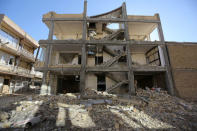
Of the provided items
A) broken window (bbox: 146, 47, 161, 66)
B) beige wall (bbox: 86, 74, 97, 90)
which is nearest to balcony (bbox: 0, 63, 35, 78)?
beige wall (bbox: 86, 74, 97, 90)

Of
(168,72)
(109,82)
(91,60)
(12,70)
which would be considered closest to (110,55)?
(91,60)

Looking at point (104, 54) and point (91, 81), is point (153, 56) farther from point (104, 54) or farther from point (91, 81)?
point (91, 81)

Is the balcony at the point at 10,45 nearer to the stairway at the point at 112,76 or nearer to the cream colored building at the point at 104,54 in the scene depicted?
the cream colored building at the point at 104,54

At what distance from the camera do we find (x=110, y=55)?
15.5m

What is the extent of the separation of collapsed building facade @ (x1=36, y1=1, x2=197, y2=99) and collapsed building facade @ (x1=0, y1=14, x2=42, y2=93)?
24.3 feet

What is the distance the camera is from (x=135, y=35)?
18000 millimetres

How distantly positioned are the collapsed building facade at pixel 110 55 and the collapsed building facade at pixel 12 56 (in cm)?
740

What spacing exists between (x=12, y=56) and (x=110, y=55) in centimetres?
1869

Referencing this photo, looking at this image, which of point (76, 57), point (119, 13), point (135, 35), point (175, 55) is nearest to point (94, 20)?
point (119, 13)

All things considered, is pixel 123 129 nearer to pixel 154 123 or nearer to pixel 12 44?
pixel 154 123

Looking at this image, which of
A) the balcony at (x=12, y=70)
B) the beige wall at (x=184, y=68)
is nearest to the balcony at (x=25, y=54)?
the balcony at (x=12, y=70)

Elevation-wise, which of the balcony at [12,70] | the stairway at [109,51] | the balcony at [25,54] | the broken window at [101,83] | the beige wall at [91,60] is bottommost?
the broken window at [101,83]

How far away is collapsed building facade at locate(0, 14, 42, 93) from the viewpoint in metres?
14.8

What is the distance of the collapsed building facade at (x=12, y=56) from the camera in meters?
14.8
